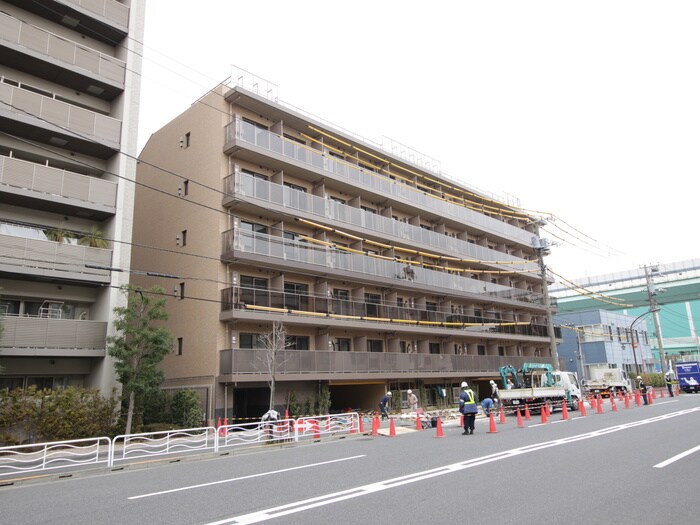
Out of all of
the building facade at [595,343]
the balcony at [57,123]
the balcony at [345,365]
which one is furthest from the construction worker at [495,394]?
the building facade at [595,343]

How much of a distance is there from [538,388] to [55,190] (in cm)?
2425

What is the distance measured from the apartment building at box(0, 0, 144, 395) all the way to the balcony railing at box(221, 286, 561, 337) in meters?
5.26

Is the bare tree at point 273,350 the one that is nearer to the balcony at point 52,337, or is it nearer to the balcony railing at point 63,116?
the balcony at point 52,337

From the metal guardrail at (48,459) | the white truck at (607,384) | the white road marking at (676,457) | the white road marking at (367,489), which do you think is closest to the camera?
the white road marking at (367,489)

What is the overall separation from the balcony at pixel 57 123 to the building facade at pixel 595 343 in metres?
55.5

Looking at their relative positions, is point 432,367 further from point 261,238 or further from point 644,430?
point 644,430

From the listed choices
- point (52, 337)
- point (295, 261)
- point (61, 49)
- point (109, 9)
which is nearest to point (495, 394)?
point (295, 261)

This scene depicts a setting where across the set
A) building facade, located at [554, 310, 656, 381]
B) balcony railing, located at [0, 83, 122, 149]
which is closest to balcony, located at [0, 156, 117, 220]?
balcony railing, located at [0, 83, 122, 149]

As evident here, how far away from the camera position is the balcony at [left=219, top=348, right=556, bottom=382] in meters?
23.6

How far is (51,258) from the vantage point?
20.1 meters

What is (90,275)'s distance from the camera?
2120 cm

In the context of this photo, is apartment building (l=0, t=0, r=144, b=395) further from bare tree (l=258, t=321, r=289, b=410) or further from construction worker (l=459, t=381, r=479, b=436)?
construction worker (l=459, t=381, r=479, b=436)

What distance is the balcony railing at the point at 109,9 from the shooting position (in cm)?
2317

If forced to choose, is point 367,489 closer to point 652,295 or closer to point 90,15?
point 90,15
